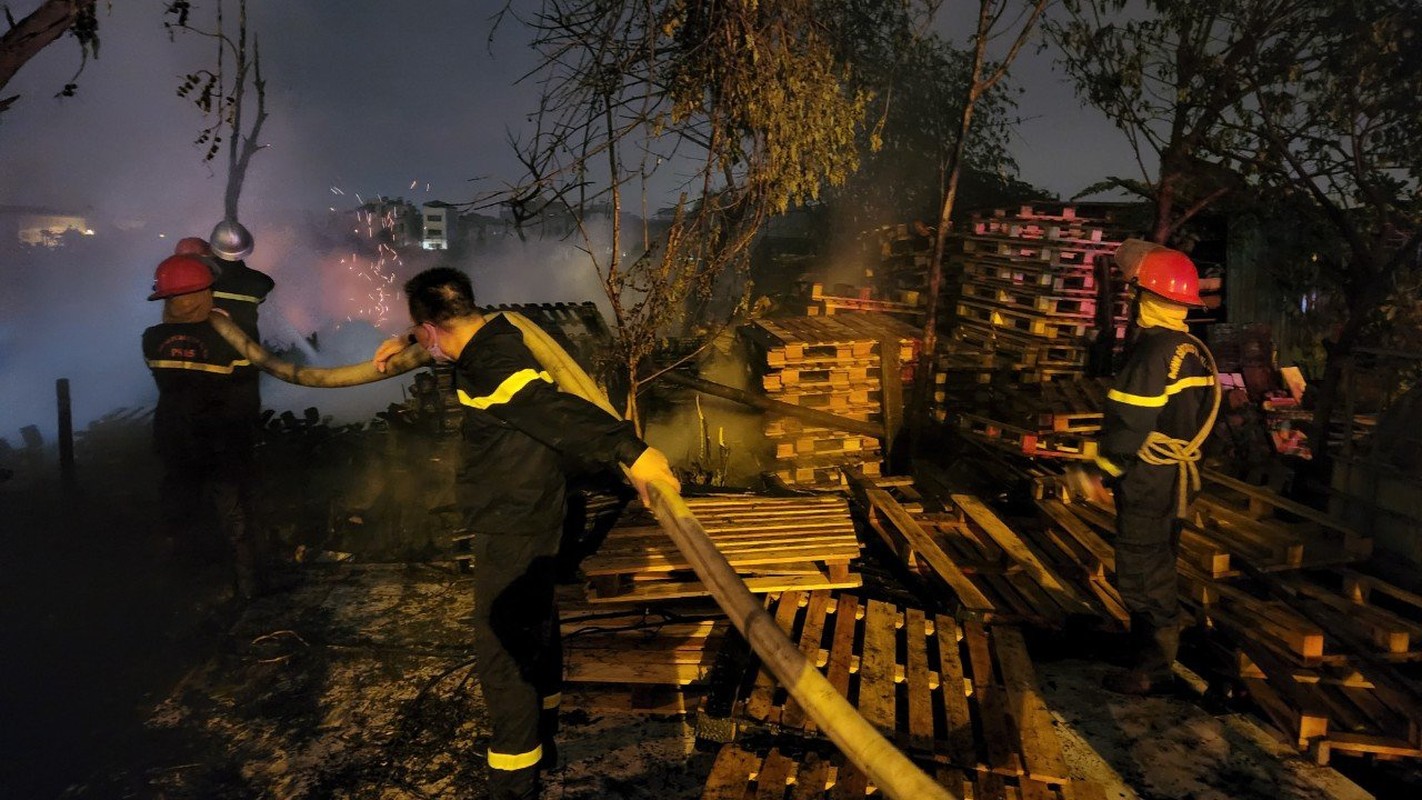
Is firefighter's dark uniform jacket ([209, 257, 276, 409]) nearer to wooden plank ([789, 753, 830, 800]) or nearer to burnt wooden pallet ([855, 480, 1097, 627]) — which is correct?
wooden plank ([789, 753, 830, 800])

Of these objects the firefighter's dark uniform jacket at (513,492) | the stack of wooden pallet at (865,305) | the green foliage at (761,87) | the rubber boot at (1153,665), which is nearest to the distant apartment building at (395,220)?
the stack of wooden pallet at (865,305)

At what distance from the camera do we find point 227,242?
630cm

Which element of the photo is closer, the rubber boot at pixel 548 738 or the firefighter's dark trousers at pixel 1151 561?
the rubber boot at pixel 548 738

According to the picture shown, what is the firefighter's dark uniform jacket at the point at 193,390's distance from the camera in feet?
17.1

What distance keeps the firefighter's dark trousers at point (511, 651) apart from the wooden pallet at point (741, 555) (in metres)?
1.16

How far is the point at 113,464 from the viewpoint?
964 centimetres

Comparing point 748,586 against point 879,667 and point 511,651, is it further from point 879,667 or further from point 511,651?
point 511,651

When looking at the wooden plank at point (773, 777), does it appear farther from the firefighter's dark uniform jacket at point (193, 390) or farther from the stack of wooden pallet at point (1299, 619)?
the firefighter's dark uniform jacket at point (193, 390)

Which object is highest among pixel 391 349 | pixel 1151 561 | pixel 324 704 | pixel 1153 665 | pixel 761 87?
pixel 761 87

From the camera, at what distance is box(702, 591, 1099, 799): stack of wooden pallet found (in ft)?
10.4

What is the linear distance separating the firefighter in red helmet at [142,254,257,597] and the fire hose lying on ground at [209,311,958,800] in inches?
99.9

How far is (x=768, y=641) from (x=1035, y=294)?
26.9ft

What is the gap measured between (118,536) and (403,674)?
4.66 metres

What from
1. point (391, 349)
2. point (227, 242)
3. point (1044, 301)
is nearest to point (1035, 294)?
point (1044, 301)
